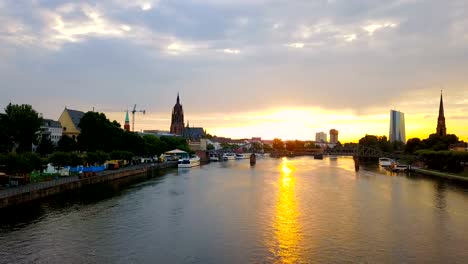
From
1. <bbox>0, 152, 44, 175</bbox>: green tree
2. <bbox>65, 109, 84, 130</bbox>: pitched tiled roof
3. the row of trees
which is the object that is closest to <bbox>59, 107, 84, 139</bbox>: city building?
<bbox>65, 109, 84, 130</bbox>: pitched tiled roof

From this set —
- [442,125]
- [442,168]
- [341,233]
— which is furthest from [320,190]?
→ [442,125]

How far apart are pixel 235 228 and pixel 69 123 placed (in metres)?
89.2

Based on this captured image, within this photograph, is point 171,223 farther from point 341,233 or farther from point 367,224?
point 367,224

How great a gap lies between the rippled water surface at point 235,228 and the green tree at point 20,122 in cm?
1815

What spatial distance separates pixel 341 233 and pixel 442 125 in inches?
5432

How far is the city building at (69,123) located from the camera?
106625mm

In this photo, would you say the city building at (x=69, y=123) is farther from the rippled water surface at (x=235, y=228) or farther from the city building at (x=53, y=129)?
the rippled water surface at (x=235, y=228)

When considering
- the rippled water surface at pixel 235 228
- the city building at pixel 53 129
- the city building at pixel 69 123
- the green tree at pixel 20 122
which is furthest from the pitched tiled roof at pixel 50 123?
the rippled water surface at pixel 235 228

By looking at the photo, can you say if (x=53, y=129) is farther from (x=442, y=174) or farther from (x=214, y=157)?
(x=442, y=174)

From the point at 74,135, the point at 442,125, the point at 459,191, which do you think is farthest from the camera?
the point at 442,125

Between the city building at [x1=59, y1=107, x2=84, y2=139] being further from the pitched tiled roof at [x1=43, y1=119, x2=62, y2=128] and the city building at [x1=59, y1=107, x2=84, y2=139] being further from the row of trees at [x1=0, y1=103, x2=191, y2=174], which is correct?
the row of trees at [x1=0, y1=103, x2=191, y2=174]

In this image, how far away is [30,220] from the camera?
1155 inches

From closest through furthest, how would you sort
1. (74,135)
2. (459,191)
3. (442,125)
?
1. (459,191)
2. (74,135)
3. (442,125)

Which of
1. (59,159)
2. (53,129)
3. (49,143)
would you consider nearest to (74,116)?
(53,129)
